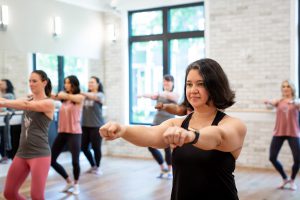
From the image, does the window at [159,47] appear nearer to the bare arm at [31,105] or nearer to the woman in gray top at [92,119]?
the woman in gray top at [92,119]

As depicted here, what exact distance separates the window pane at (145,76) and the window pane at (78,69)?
2.90ft

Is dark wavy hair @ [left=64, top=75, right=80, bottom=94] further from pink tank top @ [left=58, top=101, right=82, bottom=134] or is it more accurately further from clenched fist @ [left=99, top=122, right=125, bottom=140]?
clenched fist @ [left=99, top=122, right=125, bottom=140]

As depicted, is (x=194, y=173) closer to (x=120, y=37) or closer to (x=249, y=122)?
(x=249, y=122)

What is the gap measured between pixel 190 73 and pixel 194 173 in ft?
1.32

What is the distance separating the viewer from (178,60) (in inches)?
281

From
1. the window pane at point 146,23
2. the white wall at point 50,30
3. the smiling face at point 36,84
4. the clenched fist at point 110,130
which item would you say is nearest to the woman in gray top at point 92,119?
the white wall at point 50,30

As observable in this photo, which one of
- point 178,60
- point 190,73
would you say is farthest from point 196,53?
point 190,73

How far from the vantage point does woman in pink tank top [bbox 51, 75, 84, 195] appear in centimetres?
467

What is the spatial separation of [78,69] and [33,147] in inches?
168

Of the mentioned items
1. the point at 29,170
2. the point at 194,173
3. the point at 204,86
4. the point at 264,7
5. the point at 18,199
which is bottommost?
the point at 18,199

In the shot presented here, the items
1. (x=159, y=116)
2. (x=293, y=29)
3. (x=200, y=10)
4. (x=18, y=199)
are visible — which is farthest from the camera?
(x=200, y=10)

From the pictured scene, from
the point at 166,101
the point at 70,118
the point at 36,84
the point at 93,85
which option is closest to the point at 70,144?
the point at 70,118

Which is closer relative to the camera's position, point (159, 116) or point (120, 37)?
point (159, 116)

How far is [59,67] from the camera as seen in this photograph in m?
6.86
